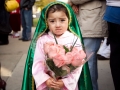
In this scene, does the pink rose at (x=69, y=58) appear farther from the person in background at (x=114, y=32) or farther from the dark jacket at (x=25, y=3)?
the dark jacket at (x=25, y=3)

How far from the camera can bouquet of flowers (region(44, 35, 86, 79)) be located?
2.17 m

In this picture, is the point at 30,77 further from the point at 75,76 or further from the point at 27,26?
the point at 27,26

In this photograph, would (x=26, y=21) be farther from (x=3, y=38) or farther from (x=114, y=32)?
(x=114, y=32)

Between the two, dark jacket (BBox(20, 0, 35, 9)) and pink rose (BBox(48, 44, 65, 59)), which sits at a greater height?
pink rose (BBox(48, 44, 65, 59))

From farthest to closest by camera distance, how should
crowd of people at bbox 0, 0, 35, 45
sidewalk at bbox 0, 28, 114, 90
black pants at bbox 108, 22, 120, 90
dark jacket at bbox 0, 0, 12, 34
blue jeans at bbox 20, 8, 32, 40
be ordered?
blue jeans at bbox 20, 8, 32, 40 → crowd of people at bbox 0, 0, 35, 45 → dark jacket at bbox 0, 0, 12, 34 → sidewalk at bbox 0, 28, 114, 90 → black pants at bbox 108, 22, 120, 90

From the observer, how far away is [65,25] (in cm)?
261

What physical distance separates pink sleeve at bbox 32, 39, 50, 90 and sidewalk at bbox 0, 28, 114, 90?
73.3 inches

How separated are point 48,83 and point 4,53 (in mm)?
4149

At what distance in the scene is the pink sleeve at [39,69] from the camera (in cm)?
248

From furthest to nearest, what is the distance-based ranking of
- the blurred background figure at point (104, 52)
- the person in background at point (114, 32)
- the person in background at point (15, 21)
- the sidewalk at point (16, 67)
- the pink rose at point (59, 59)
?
the person in background at point (15, 21) → the blurred background figure at point (104, 52) → the sidewalk at point (16, 67) → the person in background at point (114, 32) → the pink rose at point (59, 59)

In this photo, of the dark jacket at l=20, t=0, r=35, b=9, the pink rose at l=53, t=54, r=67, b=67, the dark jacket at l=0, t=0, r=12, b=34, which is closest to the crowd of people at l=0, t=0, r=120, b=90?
Answer: the pink rose at l=53, t=54, r=67, b=67

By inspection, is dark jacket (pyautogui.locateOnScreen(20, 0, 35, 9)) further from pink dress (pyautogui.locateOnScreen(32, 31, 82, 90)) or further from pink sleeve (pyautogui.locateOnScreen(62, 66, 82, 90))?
pink sleeve (pyautogui.locateOnScreen(62, 66, 82, 90))

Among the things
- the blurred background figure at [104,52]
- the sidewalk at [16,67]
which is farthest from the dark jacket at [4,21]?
the blurred background figure at [104,52]

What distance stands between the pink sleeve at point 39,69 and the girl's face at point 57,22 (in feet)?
0.69
